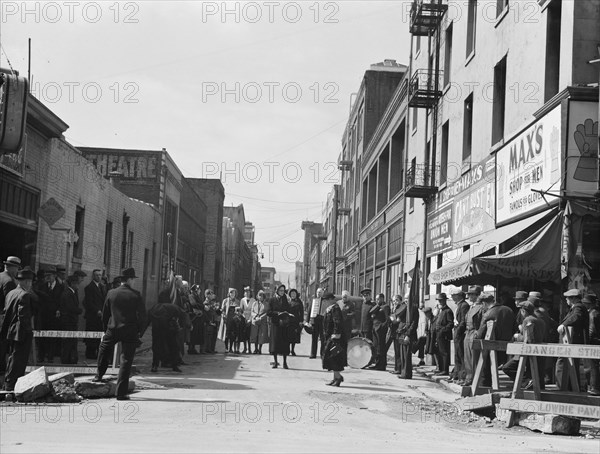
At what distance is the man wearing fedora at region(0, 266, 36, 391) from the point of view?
436 inches

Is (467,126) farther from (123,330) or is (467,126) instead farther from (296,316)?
(123,330)

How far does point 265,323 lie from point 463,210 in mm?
6321

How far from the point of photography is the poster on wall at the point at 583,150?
1389cm

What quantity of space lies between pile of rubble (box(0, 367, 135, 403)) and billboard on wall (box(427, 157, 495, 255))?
10.5 m

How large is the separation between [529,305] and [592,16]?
535cm

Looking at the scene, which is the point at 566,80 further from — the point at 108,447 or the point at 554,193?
the point at 108,447

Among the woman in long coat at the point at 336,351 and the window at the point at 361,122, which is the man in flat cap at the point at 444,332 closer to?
the woman in long coat at the point at 336,351

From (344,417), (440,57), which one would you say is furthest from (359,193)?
(344,417)

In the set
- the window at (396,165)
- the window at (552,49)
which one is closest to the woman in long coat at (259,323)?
the window at (552,49)

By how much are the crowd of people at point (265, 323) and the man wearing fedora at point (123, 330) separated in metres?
0.02

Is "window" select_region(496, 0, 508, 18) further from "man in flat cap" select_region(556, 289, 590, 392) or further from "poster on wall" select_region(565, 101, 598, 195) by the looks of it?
"man in flat cap" select_region(556, 289, 590, 392)

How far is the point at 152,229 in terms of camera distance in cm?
3744

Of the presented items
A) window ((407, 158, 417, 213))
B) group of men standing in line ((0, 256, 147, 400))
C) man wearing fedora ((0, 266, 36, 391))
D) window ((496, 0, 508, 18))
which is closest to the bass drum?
group of men standing in line ((0, 256, 147, 400))

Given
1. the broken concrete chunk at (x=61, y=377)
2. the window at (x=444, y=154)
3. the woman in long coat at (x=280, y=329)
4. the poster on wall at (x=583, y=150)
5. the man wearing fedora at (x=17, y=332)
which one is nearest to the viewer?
the broken concrete chunk at (x=61, y=377)
